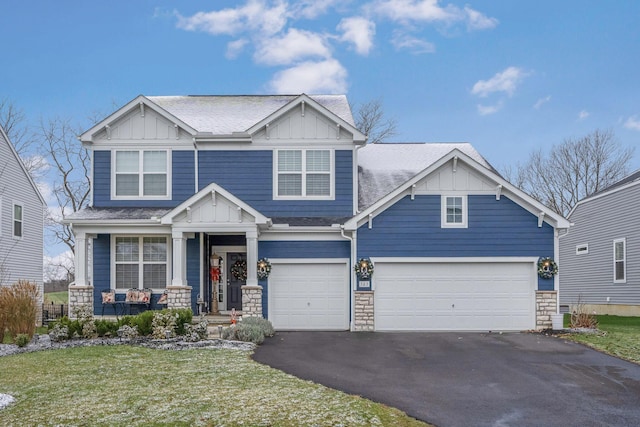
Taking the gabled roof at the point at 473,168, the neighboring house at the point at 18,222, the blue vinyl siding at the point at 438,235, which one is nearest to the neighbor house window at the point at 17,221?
the neighboring house at the point at 18,222

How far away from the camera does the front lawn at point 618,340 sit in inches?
556

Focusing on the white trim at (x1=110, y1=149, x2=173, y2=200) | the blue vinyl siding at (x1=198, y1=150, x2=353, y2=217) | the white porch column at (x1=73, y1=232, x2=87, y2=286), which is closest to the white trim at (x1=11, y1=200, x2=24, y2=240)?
the white trim at (x1=110, y1=149, x2=173, y2=200)

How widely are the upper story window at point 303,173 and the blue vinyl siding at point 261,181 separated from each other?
0.65 feet

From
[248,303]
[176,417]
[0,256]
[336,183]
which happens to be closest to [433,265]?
[336,183]

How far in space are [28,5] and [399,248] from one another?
14275 mm

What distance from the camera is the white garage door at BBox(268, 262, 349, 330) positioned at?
1917cm

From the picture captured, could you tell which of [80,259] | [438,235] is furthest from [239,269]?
[438,235]

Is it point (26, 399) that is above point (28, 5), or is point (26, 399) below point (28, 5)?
below

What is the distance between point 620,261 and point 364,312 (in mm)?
12782

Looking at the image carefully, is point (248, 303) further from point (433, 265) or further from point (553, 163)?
point (553, 163)

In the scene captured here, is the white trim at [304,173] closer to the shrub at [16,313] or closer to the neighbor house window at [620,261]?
the shrub at [16,313]

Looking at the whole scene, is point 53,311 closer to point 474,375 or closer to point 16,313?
point 16,313

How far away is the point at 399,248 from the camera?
18562mm

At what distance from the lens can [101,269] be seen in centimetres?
1980
